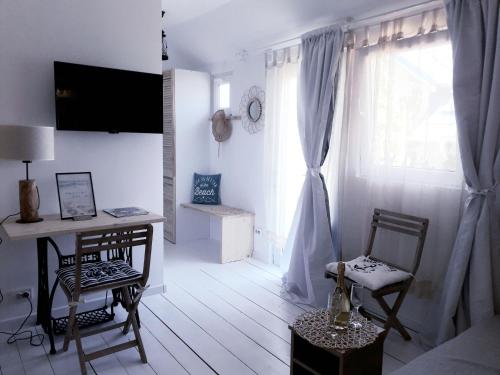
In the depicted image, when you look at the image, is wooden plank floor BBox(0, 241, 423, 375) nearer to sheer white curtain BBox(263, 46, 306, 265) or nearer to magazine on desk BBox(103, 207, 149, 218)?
sheer white curtain BBox(263, 46, 306, 265)

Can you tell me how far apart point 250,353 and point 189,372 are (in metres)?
0.41

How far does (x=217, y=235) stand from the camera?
16.1 feet

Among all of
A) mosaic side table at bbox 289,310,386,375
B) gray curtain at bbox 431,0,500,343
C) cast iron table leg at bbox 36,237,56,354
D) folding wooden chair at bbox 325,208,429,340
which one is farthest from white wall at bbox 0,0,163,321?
gray curtain at bbox 431,0,500,343

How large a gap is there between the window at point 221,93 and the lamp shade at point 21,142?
264 cm

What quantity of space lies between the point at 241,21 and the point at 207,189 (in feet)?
6.34

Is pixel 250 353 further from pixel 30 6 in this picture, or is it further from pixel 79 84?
pixel 30 6

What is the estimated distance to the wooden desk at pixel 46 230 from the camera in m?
2.21

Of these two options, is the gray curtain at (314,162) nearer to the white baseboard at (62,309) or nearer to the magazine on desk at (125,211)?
the white baseboard at (62,309)

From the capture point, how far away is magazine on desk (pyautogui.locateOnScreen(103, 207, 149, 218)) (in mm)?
2689

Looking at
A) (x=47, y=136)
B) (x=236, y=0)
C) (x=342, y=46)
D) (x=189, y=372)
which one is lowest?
(x=189, y=372)

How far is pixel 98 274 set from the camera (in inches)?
90.0

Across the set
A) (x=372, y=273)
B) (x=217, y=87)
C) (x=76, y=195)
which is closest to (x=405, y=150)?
(x=372, y=273)

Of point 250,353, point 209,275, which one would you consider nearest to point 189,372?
point 250,353

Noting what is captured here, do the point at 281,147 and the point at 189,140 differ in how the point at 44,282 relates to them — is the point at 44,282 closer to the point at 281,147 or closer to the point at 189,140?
the point at 281,147
